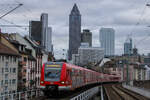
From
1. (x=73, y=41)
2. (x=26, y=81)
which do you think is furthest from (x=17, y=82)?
(x=73, y=41)

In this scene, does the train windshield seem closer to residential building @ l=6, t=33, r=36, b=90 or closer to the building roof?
the building roof

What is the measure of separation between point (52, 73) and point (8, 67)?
2365 centimetres

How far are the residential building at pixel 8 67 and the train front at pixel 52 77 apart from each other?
1885 cm

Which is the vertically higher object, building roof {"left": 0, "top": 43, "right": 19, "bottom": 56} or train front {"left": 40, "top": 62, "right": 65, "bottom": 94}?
building roof {"left": 0, "top": 43, "right": 19, "bottom": 56}

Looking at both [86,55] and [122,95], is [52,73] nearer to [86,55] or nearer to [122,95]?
[122,95]

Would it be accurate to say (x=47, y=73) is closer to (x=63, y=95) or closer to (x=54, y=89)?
(x=54, y=89)

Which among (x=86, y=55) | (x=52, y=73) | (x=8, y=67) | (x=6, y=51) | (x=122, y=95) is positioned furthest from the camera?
(x=86, y=55)

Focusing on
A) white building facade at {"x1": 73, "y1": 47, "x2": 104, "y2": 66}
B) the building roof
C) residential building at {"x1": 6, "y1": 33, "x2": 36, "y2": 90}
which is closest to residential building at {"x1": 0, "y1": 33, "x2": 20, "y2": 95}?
the building roof

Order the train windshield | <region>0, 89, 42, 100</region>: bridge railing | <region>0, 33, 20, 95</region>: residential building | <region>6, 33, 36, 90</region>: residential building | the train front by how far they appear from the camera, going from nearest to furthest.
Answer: <region>0, 89, 42, 100</region>: bridge railing
the train front
the train windshield
<region>0, 33, 20, 95</region>: residential building
<region>6, 33, 36, 90</region>: residential building

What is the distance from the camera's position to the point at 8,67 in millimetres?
48750

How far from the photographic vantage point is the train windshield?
86.7 ft

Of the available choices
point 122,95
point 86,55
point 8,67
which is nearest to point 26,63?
point 8,67

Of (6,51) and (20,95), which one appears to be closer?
(20,95)

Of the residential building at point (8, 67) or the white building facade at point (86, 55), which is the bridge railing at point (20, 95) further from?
the white building facade at point (86, 55)
